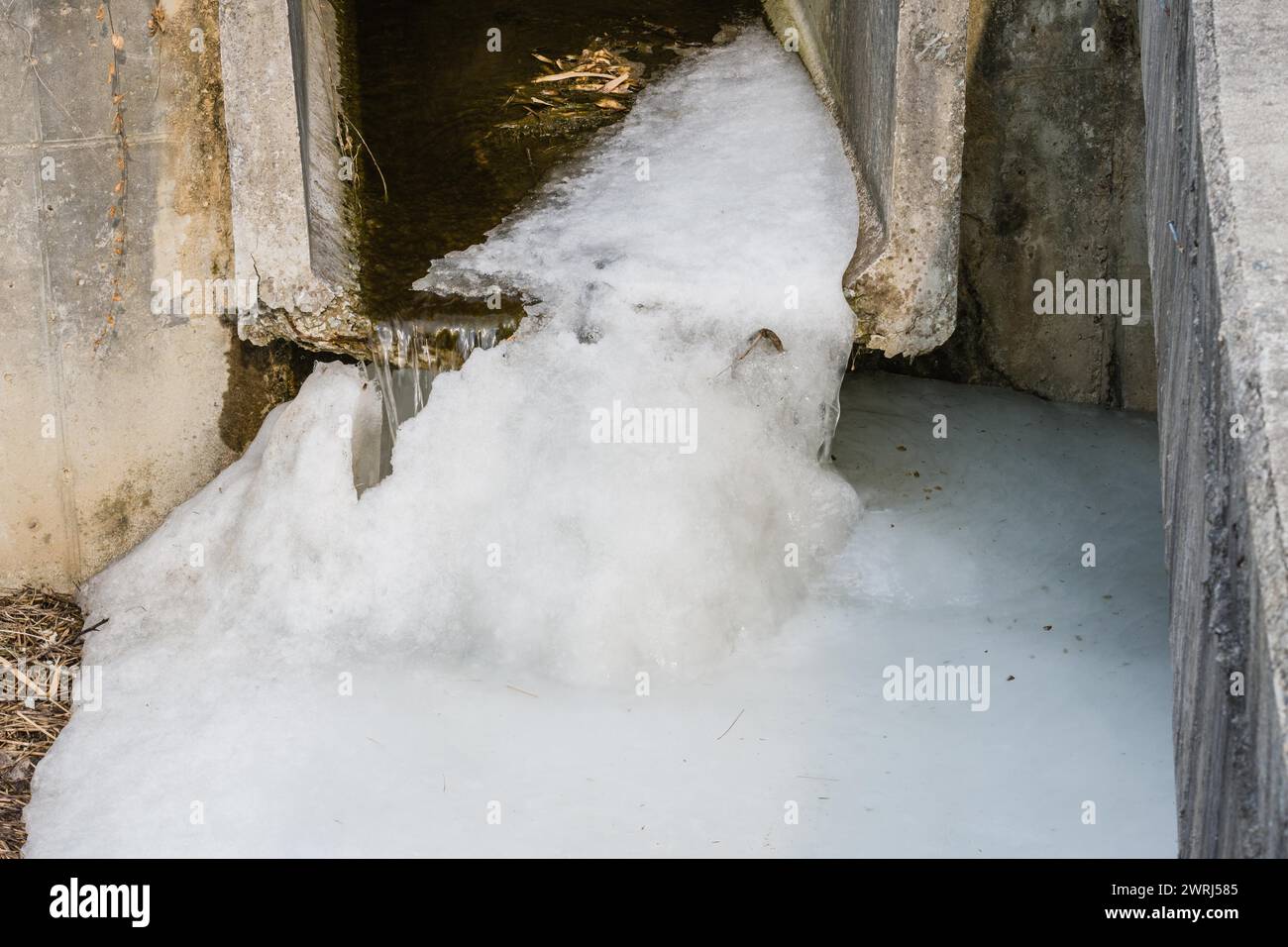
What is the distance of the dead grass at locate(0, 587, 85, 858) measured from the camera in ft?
13.1

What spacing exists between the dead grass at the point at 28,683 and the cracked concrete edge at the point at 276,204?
1.21m

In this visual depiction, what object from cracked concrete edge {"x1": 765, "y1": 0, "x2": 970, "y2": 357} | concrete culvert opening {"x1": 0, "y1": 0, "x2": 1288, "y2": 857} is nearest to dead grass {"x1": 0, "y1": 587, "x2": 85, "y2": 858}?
concrete culvert opening {"x1": 0, "y1": 0, "x2": 1288, "y2": 857}

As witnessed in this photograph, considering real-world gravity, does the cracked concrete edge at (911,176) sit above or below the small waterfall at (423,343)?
above

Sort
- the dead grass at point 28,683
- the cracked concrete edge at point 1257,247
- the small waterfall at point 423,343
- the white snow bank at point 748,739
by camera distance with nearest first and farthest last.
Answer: the cracked concrete edge at point 1257,247
the white snow bank at point 748,739
the dead grass at point 28,683
the small waterfall at point 423,343

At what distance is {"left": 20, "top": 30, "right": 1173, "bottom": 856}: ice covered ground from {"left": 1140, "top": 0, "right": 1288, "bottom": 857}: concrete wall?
36.3 inches

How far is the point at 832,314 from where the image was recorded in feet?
14.4

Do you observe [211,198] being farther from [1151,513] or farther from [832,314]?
[1151,513]

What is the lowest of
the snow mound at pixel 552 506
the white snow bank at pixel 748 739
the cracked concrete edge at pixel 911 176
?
the white snow bank at pixel 748 739

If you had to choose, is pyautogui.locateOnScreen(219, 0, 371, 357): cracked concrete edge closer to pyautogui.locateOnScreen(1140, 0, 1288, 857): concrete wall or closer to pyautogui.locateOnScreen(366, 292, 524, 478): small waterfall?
pyautogui.locateOnScreen(366, 292, 524, 478): small waterfall

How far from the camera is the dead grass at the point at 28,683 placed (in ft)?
13.1

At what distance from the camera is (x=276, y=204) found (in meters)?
4.54

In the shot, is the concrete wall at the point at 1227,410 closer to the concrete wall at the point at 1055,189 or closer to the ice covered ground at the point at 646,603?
the ice covered ground at the point at 646,603

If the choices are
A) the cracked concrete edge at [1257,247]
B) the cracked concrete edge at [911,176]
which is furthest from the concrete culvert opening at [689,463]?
the cracked concrete edge at [1257,247]

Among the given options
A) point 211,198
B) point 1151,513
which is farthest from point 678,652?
point 211,198
